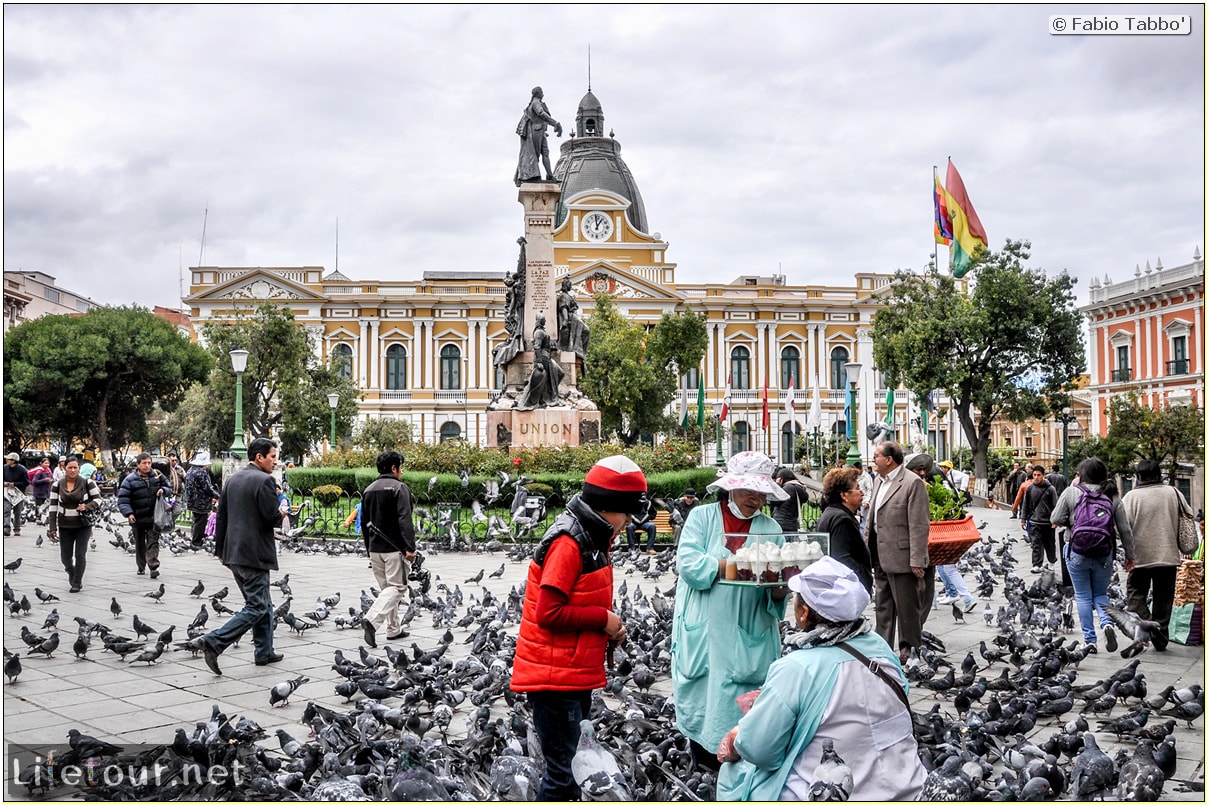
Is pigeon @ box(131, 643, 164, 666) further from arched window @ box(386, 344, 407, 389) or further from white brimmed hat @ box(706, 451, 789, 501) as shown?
arched window @ box(386, 344, 407, 389)

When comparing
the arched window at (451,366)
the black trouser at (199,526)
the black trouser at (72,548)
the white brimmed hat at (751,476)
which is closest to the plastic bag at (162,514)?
the black trouser at (199,526)

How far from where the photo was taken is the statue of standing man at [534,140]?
21578 mm

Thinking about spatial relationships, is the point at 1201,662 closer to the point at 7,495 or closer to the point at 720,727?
the point at 720,727

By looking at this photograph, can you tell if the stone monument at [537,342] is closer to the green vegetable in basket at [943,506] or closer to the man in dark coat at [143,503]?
the man in dark coat at [143,503]

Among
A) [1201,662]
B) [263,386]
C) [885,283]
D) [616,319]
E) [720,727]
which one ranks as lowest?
[1201,662]

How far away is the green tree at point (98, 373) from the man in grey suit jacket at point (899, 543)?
41.1 metres

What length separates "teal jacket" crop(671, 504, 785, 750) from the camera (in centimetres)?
394

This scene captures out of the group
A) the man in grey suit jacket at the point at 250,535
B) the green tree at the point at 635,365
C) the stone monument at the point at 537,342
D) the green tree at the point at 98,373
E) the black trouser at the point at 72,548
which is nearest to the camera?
the man in grey suit jacket at the point at 250,535

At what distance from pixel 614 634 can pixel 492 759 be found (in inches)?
52.1

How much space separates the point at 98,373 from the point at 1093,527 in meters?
42.9

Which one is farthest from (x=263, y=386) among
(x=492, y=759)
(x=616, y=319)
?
(x=492, y=759)

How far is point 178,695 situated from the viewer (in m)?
Answer: 6.30

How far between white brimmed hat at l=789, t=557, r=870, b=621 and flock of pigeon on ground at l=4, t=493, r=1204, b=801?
427 millimetres

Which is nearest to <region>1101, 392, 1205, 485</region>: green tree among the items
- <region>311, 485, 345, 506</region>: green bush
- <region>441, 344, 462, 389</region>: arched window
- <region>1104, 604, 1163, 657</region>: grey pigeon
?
<region>311, 485, 345, 506</region>: green bush
